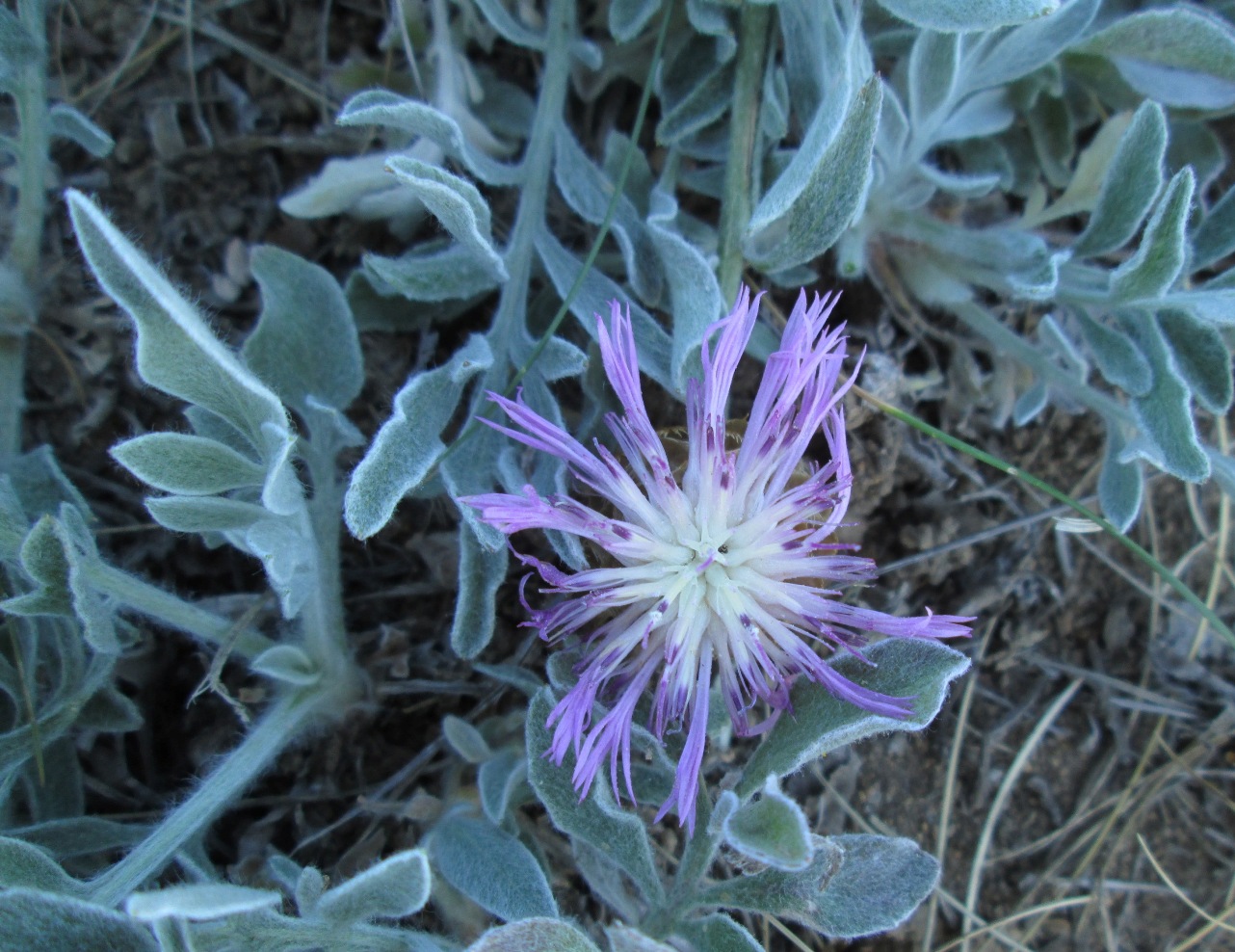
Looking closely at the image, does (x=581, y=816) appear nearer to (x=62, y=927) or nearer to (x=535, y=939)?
(x=535, y=939)

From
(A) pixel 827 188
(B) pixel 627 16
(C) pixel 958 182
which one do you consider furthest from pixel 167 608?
(C) pixel 958 182

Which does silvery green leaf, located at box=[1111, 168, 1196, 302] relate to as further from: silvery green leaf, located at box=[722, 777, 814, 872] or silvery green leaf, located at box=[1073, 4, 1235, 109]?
silvery green leaf, located at box=[722, 777, 814, 872]

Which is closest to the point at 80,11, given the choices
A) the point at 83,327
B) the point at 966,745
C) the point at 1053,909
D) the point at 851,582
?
the point at 83,327

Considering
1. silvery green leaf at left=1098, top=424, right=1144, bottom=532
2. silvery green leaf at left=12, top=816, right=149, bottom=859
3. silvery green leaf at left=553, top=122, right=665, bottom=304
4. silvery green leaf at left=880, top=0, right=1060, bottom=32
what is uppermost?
silvery green leaf at left=880, top=0, right=1060, bottom=32

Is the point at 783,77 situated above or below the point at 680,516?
above

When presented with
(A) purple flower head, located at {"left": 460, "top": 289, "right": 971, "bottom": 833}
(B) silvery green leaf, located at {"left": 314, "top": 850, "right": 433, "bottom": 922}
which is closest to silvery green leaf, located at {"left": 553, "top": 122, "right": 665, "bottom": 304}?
(A) purple flower head, located at {"left": 460, "top": 289, "right": 971, "bottom": 833}

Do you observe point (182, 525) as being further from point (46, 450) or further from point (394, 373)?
point (394, 373)
